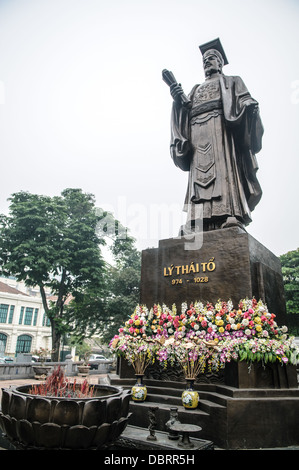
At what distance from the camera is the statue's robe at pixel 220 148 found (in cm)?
609

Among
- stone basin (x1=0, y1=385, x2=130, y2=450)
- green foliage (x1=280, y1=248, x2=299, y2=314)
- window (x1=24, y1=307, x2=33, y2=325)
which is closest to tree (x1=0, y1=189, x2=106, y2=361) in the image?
green foliage (x1=280, y1=248, x2=299, y2=314)

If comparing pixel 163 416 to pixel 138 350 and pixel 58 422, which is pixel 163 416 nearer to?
pixel 138 350

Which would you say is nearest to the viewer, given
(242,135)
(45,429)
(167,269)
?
(45,429)

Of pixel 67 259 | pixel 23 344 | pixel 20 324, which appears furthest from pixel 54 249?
pixel 23 344

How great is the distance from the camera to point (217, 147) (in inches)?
252

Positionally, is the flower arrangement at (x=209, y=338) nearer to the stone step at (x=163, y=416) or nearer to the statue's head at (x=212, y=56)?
the stone step at (x=163, y=416)

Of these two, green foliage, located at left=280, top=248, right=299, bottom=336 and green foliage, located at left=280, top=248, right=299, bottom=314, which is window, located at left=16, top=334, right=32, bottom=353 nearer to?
green foliage, located at left=280, top=248, right=299, bottom=336

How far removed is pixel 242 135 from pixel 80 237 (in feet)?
51.7

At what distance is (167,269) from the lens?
570cm

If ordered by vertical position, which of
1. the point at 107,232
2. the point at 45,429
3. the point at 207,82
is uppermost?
the point at 107,232

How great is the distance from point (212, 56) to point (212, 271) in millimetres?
5170

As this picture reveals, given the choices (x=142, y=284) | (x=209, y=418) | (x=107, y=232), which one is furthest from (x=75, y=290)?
(x=209, y=418)

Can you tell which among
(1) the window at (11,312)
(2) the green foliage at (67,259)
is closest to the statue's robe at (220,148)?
(2) the green foliage at (67,259)
